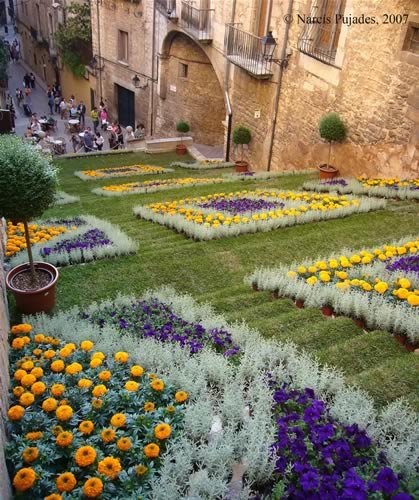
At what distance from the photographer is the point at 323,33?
12680mm

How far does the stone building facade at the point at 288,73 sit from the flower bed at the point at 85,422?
320 inches

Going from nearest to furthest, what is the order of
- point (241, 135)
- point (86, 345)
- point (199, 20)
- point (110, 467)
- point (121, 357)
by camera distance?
point (110, 467) < point (121, 357) < point (86, 345) < point (241, 135) < point (199, 20)

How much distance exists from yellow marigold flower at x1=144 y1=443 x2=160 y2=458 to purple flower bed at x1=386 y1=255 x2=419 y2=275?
3607mm

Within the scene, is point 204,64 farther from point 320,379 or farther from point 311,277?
point 320,379

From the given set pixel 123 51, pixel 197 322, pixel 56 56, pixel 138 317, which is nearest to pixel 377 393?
pixel 197 322

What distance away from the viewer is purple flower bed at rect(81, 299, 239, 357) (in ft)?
14.7

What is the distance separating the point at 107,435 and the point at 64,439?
0.90 ft

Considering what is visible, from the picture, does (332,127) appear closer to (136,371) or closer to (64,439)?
(136,371)

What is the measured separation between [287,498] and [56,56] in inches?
1305

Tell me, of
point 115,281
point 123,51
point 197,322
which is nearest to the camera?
point 197,322

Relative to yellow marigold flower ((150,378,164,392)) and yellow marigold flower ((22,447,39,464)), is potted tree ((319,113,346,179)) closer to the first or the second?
yellow marigold flower ((150,378,164,392))

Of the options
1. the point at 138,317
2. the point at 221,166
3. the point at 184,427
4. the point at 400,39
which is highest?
the point at 400,39

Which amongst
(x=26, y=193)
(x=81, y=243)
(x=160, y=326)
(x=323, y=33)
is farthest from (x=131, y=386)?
(x=323, y=33)

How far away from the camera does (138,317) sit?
509 cm
